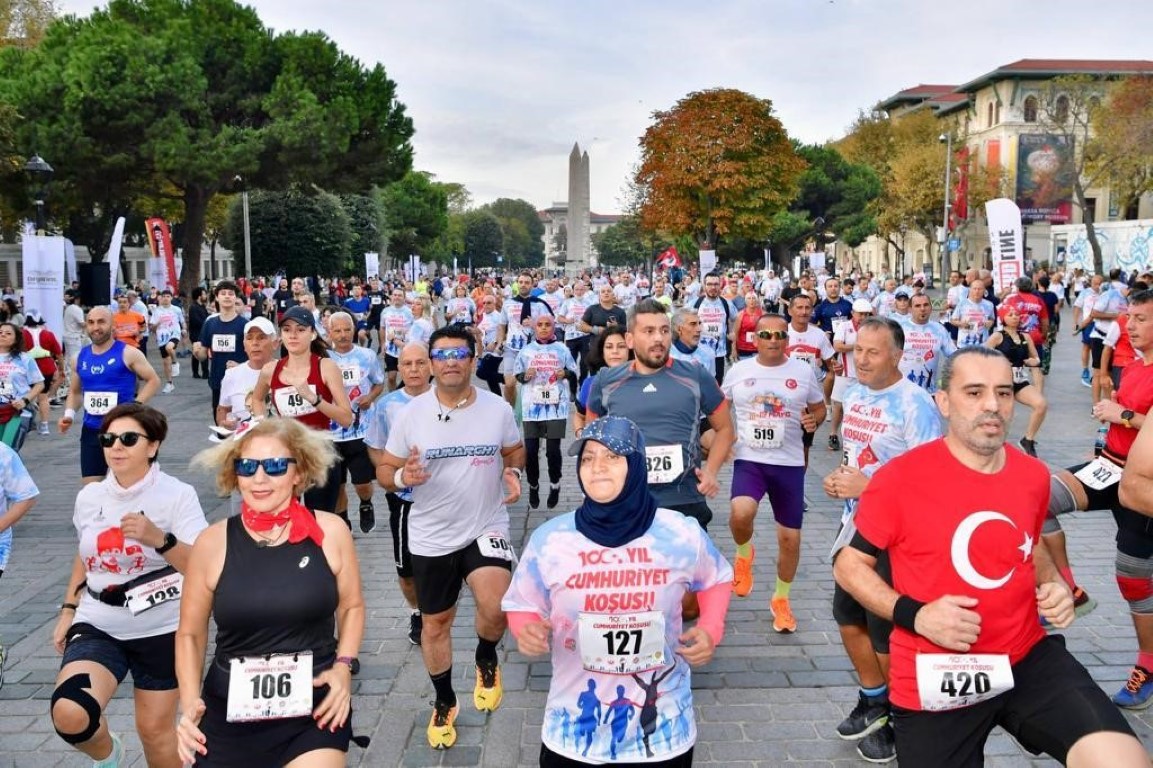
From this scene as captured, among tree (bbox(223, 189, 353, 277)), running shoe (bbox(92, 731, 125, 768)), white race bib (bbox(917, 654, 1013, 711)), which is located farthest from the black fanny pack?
tree (bbox(223, 189, 353, 277))

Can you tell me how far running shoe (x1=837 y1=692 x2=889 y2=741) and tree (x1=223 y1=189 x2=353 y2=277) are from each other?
4949 centimetres

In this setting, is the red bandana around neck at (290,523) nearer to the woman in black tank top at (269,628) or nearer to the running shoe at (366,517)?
the woman in black tank top at (269,628)

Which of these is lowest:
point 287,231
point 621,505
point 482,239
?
point 621,505

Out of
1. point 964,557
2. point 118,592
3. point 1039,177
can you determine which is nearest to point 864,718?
point 964,557

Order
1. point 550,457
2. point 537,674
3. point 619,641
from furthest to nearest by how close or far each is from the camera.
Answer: point 550,457, point 537,674, point 619,641

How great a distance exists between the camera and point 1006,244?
53.3 feet

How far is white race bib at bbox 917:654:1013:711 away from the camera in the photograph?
3.01 m

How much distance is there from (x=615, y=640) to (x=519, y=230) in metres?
171

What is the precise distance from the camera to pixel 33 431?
559 inches

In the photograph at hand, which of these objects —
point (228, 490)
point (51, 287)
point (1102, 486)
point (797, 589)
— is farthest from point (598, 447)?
point (51, 287)

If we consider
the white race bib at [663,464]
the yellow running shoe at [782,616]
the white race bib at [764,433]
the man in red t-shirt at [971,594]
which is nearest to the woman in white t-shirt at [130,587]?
the white race bib at [663,464]

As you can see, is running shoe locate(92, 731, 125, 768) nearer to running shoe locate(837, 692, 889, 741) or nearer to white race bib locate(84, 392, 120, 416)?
running shoe locate(837, 692, 889, 741)

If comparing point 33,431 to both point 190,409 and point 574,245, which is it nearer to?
point 190,409

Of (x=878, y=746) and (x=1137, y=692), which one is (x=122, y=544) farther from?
(x=1137, y=692)
